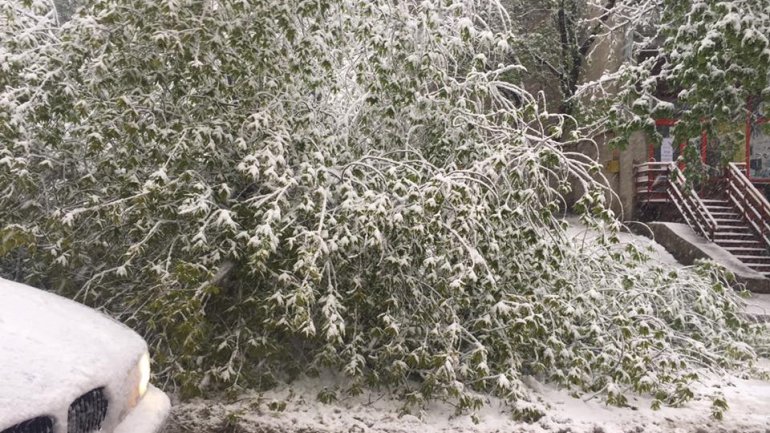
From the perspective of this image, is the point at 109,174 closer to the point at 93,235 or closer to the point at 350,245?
the point at 93,235

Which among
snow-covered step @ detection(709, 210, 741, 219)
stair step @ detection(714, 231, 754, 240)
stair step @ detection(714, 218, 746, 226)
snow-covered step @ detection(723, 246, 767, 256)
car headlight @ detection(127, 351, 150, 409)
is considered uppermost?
car headlight @ detection(127, 351, 150, 409)

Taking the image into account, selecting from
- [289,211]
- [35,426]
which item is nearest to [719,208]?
[289,211]

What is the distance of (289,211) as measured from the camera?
4.90 metres

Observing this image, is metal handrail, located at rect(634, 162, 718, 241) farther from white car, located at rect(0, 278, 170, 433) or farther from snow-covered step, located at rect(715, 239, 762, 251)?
white car, located at rect(0, 278, 170, 433)

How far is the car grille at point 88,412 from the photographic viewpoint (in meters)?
2.08

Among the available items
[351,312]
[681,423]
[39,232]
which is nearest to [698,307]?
[681,423]

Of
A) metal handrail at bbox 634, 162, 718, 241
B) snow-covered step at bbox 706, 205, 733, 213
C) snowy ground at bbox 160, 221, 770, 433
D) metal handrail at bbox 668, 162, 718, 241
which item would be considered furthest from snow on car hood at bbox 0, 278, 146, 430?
snow-covered step at bbox 706, 205, 733, 213

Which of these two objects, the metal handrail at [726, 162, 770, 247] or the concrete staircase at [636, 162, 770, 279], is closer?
the concrete staircase at [636, 162, 770, 279]

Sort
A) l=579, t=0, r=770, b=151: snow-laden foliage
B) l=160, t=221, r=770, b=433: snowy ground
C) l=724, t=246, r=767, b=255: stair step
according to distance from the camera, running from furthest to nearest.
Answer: l=724, t=246, r=767, b=255: stair step < l=579, t=0, r=770, b=151: snow-laden foliage < l=160, t=221, r=770, b=433: snowy ground

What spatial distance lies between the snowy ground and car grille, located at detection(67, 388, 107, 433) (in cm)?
204

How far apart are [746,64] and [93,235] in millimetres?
6597

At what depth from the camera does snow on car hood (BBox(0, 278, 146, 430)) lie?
1.89m

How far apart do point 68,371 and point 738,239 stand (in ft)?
47.3

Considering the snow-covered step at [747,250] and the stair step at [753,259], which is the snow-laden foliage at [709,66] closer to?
the stair step at [753,259]
